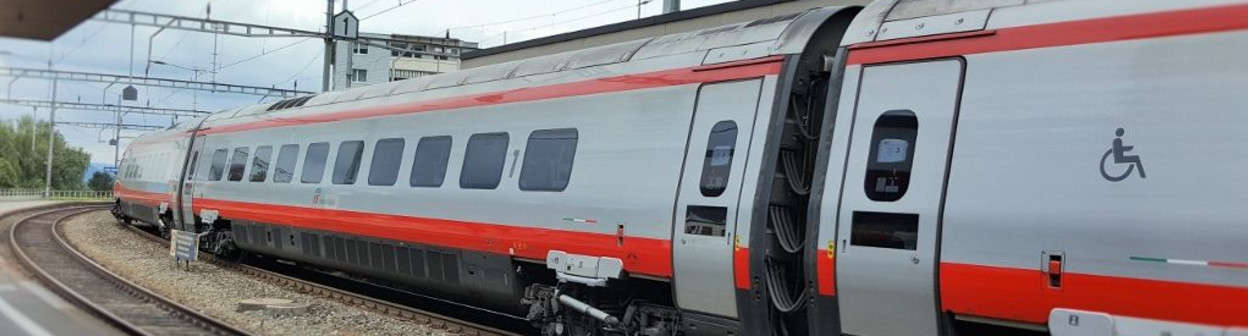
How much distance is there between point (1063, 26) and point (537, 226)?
4963 millimetres

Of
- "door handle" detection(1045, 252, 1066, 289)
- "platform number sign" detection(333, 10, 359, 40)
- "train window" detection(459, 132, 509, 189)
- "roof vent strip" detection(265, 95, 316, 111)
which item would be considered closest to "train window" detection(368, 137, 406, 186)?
"train window" detection(459, 132, 509, 189)

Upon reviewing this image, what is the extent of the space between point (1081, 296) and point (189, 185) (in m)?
18.2

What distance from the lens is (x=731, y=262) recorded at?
21.8ft

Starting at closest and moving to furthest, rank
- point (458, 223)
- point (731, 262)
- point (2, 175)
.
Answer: point (2, 175) < point (731, 262) < point (458, 223)

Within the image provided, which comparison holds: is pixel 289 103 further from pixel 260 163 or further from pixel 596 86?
pixel 596 86

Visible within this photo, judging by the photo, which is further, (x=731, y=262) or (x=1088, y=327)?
(x=731, y=262)

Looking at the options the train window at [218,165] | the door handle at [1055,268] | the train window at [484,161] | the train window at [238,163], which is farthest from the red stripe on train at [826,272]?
the train window at [218,165]

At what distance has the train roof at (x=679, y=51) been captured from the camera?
695 centimetres

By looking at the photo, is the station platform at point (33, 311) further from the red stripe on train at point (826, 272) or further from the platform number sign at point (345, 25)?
the platform number sign at point (345, 25)

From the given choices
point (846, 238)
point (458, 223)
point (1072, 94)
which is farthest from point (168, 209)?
point (1072, 94)

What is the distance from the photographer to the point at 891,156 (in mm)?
5859

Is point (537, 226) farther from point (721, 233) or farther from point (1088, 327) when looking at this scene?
point (1088, 327)

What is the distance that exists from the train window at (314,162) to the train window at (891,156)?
914 centimetres

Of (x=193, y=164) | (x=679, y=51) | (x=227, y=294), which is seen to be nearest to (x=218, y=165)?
(x=193, y=164)
